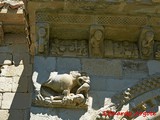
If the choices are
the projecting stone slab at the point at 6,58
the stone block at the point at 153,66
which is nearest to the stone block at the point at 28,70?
the projecting stone slab at the point at 6,58

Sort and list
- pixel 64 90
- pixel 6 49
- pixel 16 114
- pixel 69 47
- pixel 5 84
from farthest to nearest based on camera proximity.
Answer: pixel 6 49 < pixel 5 84 < pixel 16 114 < pixel 69 47 < pixel 64 90

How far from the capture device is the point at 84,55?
708 cm

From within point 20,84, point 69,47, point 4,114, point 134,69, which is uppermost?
point 69,47

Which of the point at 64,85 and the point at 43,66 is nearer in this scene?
the point at 64,85

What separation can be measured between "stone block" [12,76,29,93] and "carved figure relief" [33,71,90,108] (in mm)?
1369

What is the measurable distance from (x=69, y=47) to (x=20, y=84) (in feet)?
4.48

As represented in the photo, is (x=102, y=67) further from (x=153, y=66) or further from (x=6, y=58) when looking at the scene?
(x=6, y=58)

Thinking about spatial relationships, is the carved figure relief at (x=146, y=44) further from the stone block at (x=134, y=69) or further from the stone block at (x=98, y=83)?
the stone block at (x=98, y=83)

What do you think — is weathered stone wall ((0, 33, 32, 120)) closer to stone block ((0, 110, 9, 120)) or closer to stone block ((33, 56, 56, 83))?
stone block ((0, 110, 9, 120))

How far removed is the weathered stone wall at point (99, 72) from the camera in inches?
255

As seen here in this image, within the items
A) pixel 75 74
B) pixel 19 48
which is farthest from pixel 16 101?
pixel 75 74

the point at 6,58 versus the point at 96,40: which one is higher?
the point at 96,40

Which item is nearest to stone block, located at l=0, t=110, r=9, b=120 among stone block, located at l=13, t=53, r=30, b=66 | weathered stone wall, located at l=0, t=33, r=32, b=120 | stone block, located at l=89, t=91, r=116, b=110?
weathered stone wall, located at l=0, t=33, r=32, b=120

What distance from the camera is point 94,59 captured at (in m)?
7.05
